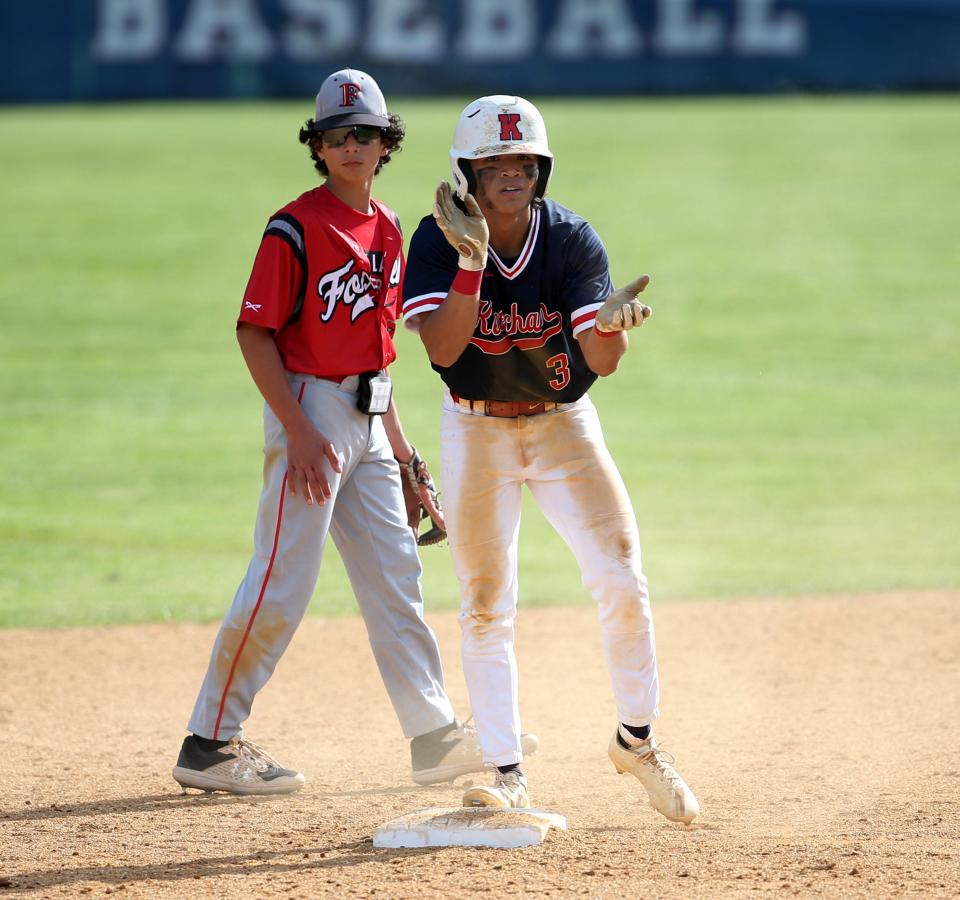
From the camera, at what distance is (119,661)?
6.69m

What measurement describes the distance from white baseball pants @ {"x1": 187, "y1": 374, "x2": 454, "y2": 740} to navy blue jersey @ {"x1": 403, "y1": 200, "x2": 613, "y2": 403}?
2.11 ft

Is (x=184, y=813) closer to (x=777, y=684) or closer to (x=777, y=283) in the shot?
(x=777, y=684)

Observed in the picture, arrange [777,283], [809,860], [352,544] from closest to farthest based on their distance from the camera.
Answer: [809,860] < [352,544] < [777,283]

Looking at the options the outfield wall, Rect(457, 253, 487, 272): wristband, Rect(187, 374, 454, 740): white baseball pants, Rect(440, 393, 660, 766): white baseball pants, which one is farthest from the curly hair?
the outfield wall

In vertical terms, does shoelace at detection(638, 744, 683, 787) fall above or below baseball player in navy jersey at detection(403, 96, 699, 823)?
below

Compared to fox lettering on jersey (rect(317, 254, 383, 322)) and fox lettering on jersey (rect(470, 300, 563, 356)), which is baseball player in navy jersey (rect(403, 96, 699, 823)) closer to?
fox lettering on jersey (rect(470, 300, 563, 356))

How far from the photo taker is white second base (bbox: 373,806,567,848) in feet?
13.4

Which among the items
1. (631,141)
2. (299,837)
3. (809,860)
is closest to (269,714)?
(299,837)

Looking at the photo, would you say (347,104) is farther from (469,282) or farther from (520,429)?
(520,429)

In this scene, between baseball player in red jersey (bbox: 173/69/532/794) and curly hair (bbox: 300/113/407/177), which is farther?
curly hair (bbox: 300/113/407/177)

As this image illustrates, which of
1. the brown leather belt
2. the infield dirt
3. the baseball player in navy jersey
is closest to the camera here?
the infield dirt

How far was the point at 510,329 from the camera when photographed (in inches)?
167

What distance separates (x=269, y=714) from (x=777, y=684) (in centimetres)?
217

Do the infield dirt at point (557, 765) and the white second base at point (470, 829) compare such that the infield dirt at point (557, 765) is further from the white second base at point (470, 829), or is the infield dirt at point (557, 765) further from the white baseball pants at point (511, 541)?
the white baseball pants at point (511, 541)
